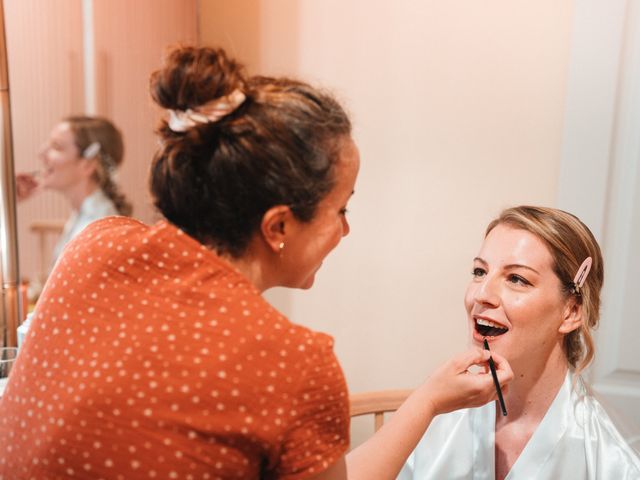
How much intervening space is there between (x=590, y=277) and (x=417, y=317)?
680mm

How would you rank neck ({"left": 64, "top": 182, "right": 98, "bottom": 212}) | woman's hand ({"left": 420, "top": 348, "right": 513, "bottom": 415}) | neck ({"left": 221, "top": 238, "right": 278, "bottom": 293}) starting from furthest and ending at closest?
neck ({"left": 64, "top": 182, "right": 98, "bottom": 212}) < woman's hand ({"left": 420, "top": 348, "right": 513, "bottom": 415}) < neck ({"left": 221, "top": 238, "right": 278, "bottom": 293})

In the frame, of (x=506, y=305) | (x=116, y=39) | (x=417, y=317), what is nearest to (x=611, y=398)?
(x=417, y=317)

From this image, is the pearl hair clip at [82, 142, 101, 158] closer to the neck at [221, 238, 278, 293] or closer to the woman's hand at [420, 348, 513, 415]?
the neck at [221, 238, 278, 293]

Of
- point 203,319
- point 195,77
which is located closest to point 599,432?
point 203,319

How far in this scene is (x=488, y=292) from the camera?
1.26 metres

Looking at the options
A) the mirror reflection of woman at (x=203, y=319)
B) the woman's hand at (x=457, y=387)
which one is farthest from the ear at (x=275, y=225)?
the woman's hand at (x=457, y=387)

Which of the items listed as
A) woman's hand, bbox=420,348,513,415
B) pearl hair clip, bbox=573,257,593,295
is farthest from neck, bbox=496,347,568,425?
woman's hand, bbox=420,348,513,415

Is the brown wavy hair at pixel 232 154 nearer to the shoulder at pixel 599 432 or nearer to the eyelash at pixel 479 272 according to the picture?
the eyelash at pixel 479 272

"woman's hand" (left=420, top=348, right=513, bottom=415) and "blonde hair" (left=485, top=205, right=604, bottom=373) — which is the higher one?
"blonde hair" (left=485, top=205, right=604, bottom=373)

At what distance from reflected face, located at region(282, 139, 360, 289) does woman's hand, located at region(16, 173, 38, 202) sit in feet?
2.61

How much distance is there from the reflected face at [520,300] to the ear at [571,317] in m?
0.01

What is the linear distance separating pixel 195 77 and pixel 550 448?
0.99 m

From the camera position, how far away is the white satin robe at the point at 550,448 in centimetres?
121

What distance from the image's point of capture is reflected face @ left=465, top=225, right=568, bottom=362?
125 cm
